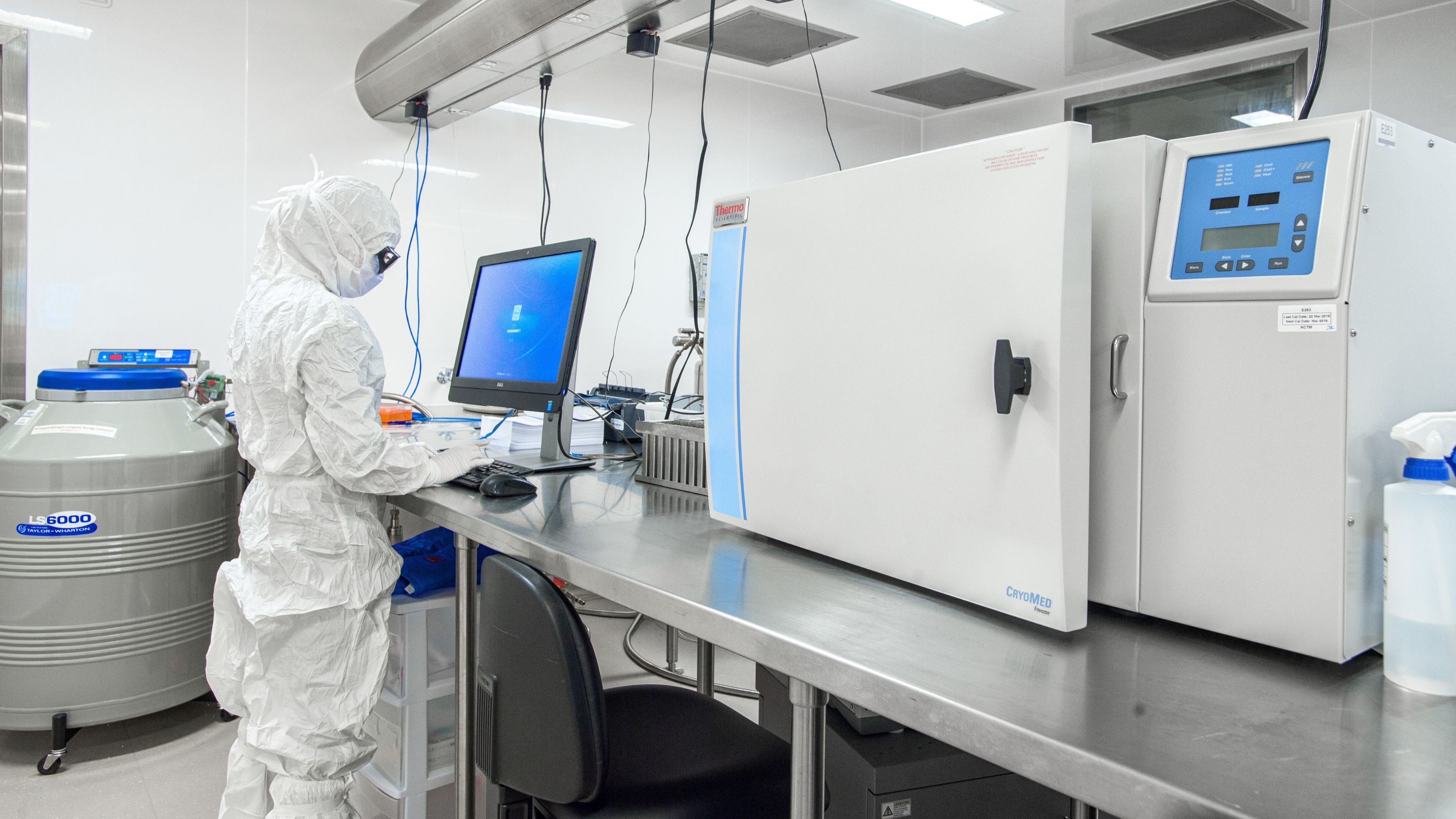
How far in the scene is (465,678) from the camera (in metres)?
1.53

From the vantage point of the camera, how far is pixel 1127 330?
819mm

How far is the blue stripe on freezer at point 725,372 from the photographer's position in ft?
3.89

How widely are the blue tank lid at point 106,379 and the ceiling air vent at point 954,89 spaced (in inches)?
167

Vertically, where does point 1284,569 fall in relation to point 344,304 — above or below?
below

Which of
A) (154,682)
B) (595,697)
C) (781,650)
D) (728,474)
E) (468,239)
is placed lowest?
(154,682)

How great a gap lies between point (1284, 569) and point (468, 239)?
12.4 ft

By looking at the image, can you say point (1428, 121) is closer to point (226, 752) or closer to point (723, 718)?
point (723, 718)

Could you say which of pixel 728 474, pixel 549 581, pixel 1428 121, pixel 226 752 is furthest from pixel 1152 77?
pixel 226 752

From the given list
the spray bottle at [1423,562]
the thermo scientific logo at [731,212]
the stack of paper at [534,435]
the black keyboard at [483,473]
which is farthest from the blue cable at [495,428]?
the spray bottle at [1423,562]

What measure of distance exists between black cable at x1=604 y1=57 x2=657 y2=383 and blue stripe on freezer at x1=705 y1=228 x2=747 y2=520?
334 cm

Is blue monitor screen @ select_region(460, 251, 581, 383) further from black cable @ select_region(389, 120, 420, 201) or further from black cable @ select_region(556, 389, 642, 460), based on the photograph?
black cable @ select_region(389, 120, 420, 201)

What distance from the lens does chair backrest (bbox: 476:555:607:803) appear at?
3.20ft

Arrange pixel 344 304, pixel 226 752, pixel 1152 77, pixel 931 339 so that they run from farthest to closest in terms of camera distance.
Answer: pixel 1152 77, pixel 226 752, pixel 344 304, pixel 931 339

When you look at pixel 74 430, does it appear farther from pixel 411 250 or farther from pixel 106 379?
pixel 411 250
